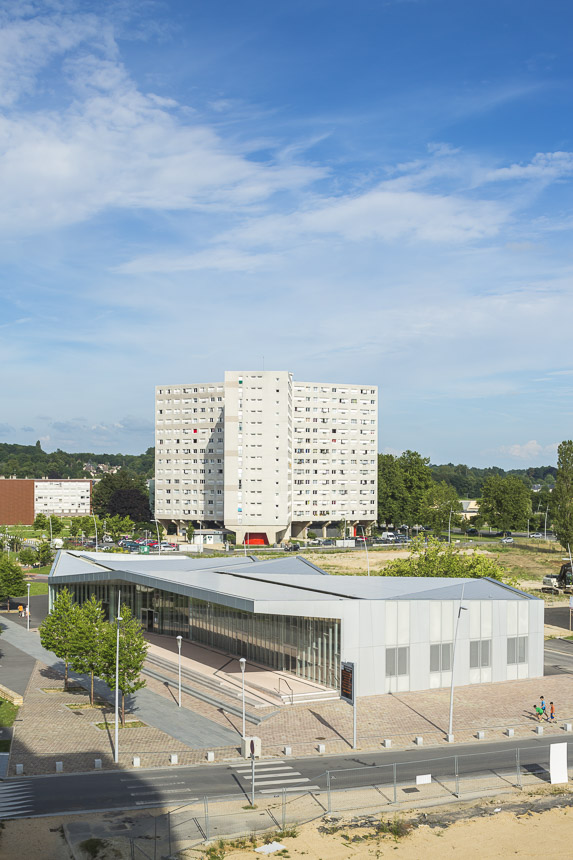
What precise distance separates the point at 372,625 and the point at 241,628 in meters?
12.7

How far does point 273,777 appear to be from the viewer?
1222 inches

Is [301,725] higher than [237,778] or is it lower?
lower

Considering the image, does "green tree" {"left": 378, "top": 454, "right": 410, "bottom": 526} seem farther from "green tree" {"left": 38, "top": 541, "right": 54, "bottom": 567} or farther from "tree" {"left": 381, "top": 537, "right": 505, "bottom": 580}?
"tree" {"left": 381, "top": 537, "right": 505, "bottom": 580}

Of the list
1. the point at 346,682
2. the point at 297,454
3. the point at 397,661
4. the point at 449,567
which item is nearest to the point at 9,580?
the point at 449,567

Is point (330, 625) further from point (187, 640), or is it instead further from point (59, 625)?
point (187, 640)

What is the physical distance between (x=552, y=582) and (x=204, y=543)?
224 feet

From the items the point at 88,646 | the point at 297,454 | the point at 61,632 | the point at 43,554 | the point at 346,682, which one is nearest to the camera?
the point at 346,682

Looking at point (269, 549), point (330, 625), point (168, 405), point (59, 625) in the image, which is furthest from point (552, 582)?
point (168, 405)

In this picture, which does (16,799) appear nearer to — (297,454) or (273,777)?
(273,777)

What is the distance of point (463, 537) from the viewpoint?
164 metres

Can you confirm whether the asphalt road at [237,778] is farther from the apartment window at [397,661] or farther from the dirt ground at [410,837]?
the apartment window at [397,661]

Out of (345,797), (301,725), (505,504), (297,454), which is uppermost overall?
(297,454)

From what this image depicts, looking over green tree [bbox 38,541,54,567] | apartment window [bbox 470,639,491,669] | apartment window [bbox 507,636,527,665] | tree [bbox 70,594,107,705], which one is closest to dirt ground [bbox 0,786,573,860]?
tree [bbox 70,594,107,705]

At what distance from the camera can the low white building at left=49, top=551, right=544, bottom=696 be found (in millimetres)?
44062
